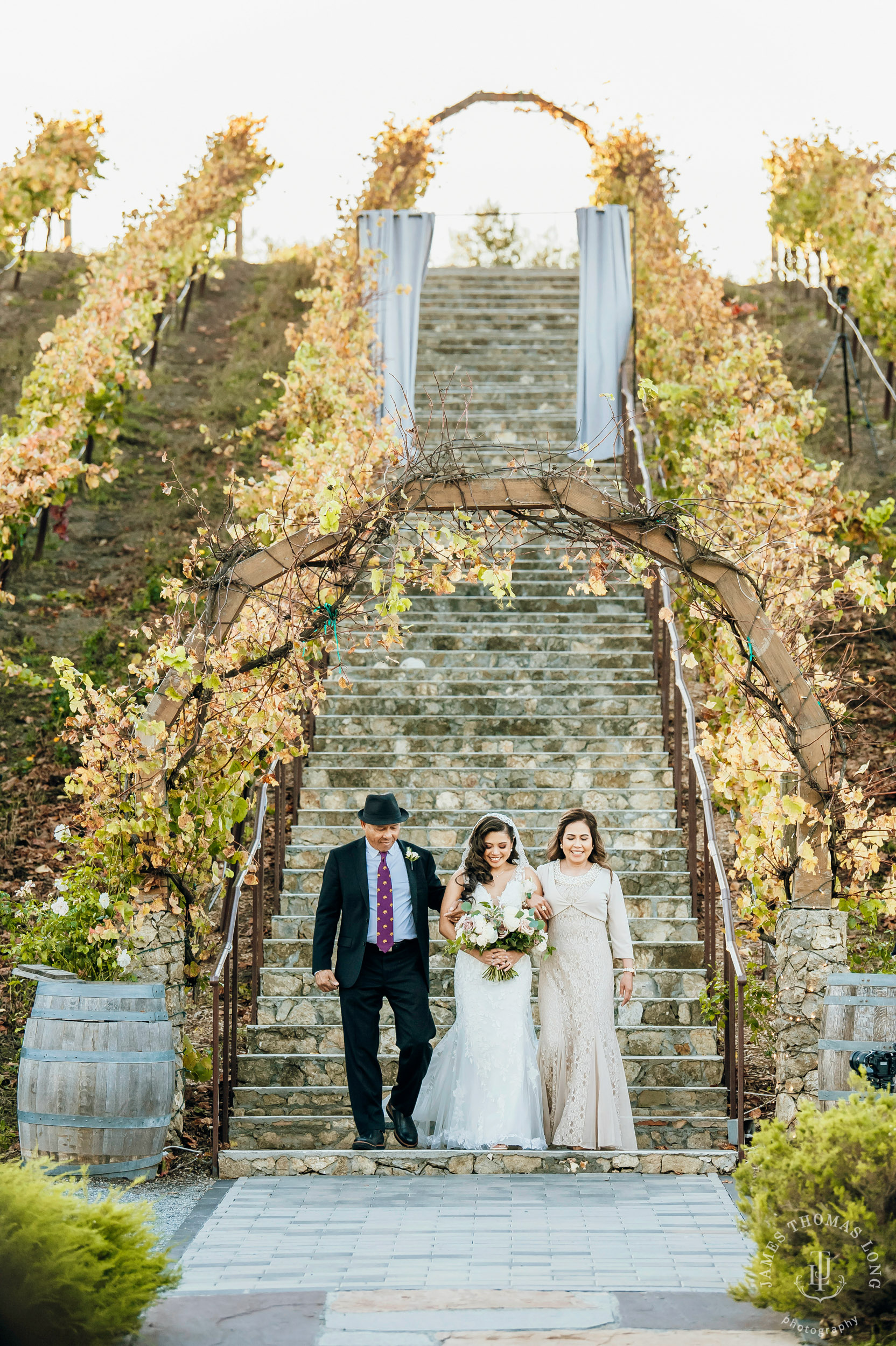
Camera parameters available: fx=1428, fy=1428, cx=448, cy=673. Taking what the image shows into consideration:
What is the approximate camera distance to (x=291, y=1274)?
4.63 meters

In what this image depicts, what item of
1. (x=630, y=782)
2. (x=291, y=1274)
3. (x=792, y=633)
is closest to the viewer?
(x=291, y=1274)

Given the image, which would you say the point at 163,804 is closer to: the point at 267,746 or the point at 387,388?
the point at 267,746

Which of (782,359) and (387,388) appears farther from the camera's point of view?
(782,359)

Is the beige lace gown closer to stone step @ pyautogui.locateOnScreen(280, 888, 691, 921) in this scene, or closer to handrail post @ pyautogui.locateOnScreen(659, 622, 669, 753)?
stone step @ pyautogui.locateOnScreen(280, 888, 691, 921)

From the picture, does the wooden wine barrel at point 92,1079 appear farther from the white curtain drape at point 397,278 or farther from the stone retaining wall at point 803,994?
the white curtain drape at point 397,278

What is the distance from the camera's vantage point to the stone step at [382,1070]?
6.96m

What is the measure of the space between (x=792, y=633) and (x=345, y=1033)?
278cm

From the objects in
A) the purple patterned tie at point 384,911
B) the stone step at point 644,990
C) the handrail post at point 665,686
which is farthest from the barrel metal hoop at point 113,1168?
the handrail post at point 665,686

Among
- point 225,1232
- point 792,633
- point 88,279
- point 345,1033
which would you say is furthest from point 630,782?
point 88,279

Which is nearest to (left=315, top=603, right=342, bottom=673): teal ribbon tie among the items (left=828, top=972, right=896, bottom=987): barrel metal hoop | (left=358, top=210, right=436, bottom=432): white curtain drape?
(left=828, top=972, right=896, bottom=987): barrel metal hoop

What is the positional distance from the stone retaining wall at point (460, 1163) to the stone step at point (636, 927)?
168 centimetres

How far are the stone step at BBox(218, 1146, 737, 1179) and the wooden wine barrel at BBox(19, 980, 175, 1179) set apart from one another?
54cm

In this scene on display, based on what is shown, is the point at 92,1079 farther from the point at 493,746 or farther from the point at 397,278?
the point at 397,278

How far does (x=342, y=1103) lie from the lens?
6945 mm
